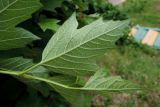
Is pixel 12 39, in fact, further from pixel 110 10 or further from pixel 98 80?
pixel 110 10

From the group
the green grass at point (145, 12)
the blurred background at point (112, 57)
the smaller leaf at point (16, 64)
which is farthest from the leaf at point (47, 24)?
the green grass at point (145, 12)

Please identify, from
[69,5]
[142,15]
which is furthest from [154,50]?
[69,5]

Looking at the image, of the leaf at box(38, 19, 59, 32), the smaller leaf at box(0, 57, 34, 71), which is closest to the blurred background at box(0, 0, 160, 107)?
the leaf at box(38, 19, 59, 32)

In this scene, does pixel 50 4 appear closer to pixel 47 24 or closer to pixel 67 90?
pixel 47 24

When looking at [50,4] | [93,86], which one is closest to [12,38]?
[93,86]

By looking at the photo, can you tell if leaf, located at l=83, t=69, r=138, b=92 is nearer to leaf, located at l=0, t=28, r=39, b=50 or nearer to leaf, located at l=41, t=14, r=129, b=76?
leaf, located at l=41, t=14, r=129, b=76

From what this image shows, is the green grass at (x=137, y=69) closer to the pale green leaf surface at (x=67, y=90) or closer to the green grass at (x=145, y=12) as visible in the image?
the green grass at (x=145, y=12)
